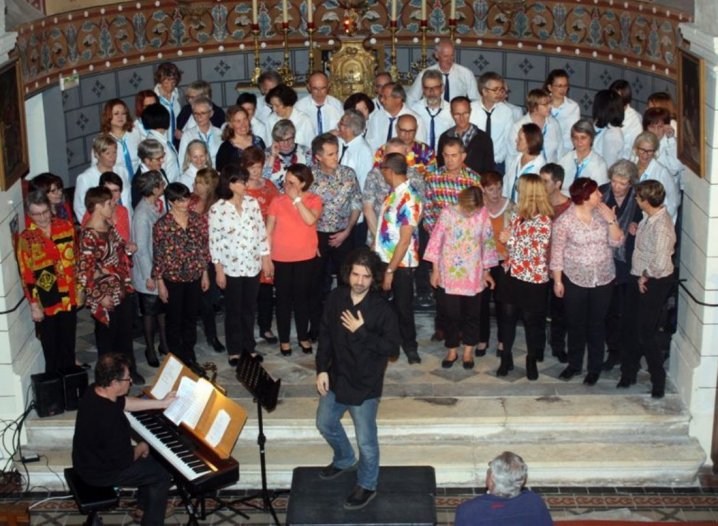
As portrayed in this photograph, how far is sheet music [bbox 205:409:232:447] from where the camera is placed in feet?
27.2

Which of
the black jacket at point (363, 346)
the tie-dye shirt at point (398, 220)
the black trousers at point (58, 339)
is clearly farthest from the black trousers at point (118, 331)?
the black jacket at point (363, 346)

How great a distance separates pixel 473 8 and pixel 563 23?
3.46 ft

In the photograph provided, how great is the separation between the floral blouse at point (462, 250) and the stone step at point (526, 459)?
3.90 feet

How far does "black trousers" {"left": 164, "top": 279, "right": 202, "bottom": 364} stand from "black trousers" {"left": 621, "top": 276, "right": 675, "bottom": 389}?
10.8 ft

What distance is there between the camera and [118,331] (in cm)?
992

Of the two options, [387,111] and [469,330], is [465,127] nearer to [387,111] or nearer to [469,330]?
[387,111]

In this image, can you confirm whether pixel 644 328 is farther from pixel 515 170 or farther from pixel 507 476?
pixel 507 476

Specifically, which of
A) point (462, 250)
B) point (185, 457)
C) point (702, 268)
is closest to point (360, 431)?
point (185, 457)

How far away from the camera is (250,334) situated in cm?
1039

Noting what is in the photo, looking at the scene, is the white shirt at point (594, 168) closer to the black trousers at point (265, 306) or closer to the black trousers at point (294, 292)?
the black trousers at point (294, 292)

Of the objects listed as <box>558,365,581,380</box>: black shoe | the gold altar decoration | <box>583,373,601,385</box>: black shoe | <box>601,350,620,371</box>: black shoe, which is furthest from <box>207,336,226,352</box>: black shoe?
the gold altar decoration

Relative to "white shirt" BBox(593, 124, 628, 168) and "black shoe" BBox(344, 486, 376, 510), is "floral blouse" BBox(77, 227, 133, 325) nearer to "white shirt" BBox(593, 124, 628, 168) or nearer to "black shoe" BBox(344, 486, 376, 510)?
"black shoe" BBox(344, 486, 376, 510)

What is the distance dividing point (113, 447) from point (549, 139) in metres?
4.97

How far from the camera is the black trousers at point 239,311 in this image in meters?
10.1
